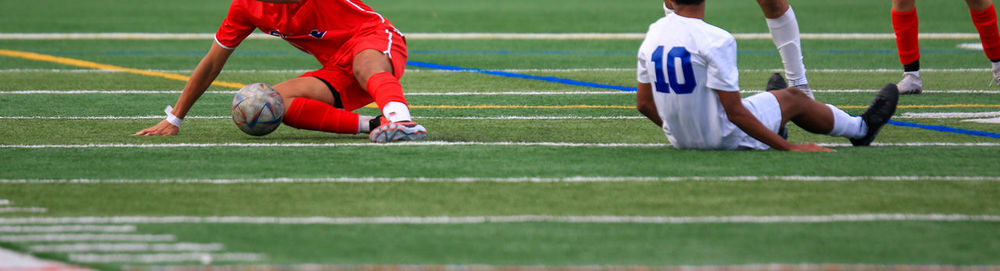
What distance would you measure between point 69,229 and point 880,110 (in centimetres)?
351

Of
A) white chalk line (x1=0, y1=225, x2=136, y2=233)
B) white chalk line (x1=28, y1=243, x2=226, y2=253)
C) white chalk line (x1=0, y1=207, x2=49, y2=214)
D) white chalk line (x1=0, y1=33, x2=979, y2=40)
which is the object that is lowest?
white chalk line (x1=0, y1=33, x2=979, y2=40)

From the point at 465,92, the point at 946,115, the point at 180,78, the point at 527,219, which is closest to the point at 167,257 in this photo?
the point at 527,219

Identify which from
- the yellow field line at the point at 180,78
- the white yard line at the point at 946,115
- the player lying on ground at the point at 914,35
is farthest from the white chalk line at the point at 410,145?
the player lying on ground at the point at 914,35

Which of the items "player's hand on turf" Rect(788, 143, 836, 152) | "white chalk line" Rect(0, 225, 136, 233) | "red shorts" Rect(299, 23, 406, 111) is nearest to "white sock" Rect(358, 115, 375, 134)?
"red shorts" Rect(299, 23, 406, 111)

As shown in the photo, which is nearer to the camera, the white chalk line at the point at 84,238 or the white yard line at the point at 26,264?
the white yard line at the point at 26,264

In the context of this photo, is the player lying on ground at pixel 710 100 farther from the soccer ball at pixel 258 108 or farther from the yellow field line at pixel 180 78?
the yellow field line at pixel 180 78

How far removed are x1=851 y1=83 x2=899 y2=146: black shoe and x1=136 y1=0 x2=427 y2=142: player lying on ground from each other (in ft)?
7.14

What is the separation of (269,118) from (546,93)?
2.92 meters

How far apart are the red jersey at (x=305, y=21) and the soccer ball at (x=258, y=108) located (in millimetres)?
347

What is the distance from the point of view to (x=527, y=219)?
13.9 ft

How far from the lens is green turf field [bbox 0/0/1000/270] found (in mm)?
3799

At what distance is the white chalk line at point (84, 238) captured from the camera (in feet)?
13.0

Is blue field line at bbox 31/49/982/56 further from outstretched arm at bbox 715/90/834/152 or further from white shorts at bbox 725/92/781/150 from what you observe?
outstretched arm at bbox 715/90/834/152

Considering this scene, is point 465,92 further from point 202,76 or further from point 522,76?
point 202,76
